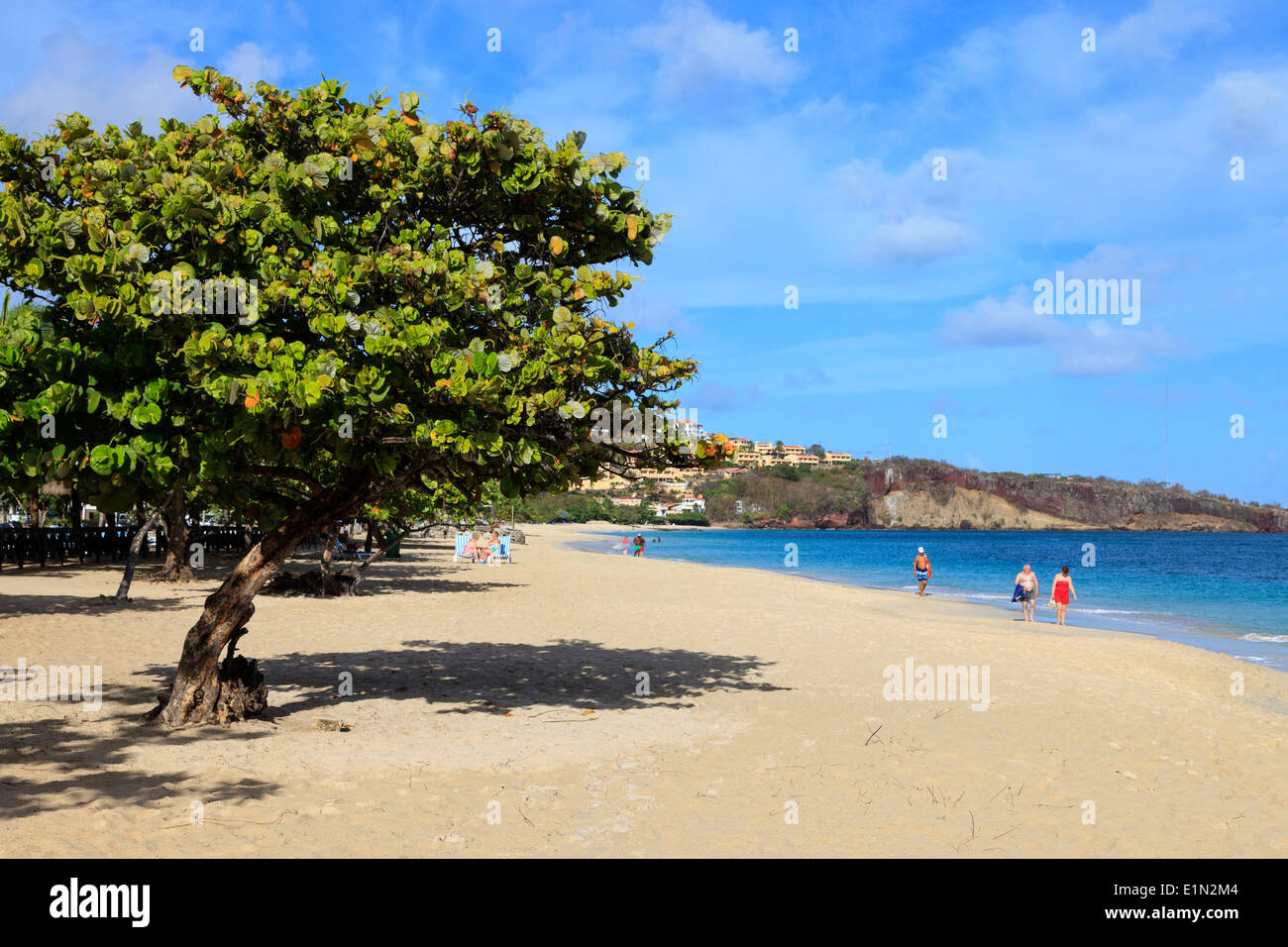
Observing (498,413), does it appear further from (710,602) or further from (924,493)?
(924,493)

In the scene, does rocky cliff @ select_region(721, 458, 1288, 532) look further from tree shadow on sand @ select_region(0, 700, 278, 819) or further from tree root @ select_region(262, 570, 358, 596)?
tree shadow on sand @ select_region(0, 700, 278, 819)

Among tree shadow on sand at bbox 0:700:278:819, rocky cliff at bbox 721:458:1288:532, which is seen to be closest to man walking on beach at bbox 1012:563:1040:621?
tree shadow on sand at bbox 0:700:278:819

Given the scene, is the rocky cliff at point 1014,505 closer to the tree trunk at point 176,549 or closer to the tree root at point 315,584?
the tree trunk at point 176,549

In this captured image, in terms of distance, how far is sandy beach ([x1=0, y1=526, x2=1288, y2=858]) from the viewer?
259 inches

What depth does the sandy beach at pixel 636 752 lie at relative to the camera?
21.6 ft

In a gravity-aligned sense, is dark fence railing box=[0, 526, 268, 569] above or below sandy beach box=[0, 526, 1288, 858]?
above

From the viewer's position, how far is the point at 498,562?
41.3 m

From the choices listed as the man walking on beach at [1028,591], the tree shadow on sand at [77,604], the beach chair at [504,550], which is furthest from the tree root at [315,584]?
the man walking on beach at [1028,591]

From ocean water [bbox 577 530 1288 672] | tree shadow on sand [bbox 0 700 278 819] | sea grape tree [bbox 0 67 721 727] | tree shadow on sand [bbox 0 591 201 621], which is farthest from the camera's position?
ocean water [bbox 577 530 1288 672]

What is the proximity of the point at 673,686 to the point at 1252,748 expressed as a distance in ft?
22.0

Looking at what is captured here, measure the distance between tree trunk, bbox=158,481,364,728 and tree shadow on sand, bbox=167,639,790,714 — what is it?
1.08m

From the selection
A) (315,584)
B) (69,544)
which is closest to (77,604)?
(315,584)

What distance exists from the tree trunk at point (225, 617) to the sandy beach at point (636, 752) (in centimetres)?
35

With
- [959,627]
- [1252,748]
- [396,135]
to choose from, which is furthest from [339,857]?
[959,627]
